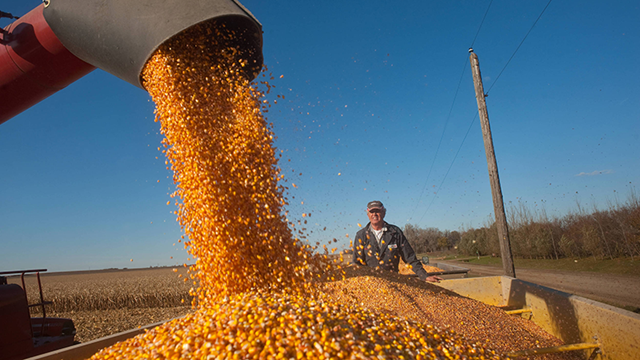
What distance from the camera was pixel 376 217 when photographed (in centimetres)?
454

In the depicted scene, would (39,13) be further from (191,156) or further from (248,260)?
(248,260)

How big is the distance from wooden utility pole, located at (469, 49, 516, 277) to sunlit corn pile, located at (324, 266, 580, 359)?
2.86 meters

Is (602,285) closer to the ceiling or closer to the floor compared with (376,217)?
closer to the floor

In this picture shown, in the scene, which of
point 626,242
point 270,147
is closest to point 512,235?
point 626,242

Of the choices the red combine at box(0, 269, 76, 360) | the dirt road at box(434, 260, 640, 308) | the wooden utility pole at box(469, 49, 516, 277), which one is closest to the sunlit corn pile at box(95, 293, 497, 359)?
the red combine at box(0, 269, 76, 360)

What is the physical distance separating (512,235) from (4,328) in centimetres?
2248

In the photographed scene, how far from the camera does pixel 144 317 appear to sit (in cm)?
979

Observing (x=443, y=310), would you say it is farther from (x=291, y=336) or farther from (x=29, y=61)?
(x=29, y=61)

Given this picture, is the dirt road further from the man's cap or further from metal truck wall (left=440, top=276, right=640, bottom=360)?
the man's cap

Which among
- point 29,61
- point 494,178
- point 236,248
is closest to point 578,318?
point 236,248

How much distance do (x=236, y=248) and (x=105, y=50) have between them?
5.62 ft

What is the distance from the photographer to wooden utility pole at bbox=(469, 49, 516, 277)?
5.71 m

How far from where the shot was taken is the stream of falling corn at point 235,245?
5.53 feet

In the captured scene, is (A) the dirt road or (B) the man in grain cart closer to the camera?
(B) the man in grain cart
